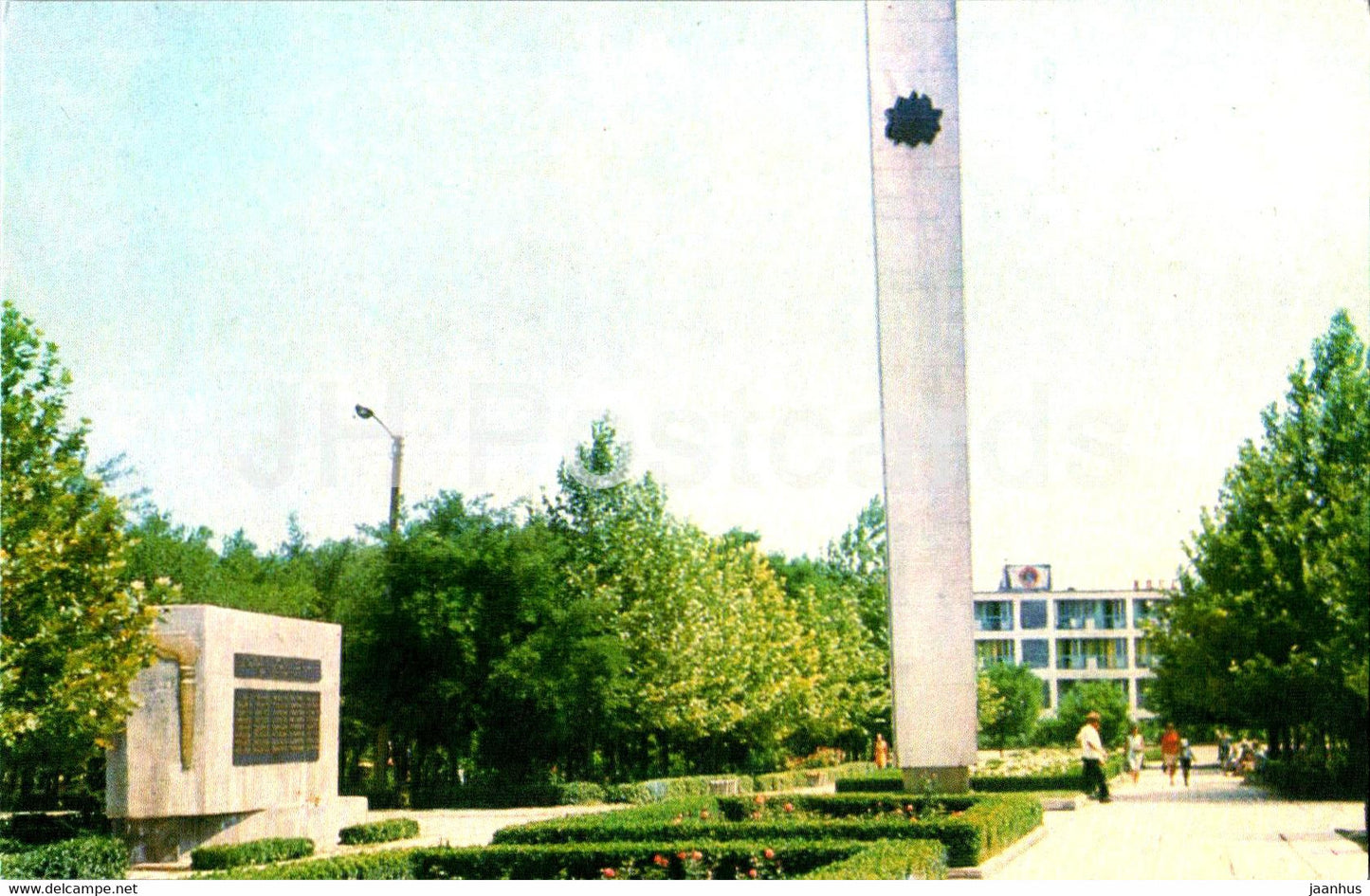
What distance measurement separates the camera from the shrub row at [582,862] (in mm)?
12898

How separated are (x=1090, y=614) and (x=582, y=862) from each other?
3130 inches

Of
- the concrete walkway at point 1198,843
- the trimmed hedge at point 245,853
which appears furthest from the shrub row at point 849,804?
the trimmed hedge at point 245,853

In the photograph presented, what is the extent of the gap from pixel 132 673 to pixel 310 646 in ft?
15.1

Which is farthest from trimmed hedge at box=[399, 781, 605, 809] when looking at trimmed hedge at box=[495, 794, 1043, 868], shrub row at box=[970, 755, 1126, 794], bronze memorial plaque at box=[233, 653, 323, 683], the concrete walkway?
trimmed hedge at box=[495, 794, 1043, 868]

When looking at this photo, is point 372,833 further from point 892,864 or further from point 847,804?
point 892,864

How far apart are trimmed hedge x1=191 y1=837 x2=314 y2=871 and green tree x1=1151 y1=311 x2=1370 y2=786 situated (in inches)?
615

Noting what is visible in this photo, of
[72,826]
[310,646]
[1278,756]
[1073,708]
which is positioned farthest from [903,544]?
[1073,708]

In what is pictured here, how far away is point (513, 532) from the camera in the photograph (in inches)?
1198

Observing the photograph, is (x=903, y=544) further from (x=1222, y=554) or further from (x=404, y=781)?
(x=404, y=781)

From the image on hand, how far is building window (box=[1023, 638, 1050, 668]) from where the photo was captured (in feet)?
296

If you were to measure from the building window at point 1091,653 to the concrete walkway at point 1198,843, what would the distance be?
64738 mm

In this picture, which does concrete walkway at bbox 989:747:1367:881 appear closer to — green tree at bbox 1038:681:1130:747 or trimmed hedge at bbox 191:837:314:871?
trimmed hedge at bbox 191:837:314:871

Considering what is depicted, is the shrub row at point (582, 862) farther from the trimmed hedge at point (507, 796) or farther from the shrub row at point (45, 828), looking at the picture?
the trimmed hedge at point (507, 796)

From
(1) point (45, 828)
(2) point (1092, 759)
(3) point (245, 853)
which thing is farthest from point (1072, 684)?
(1) point (45, 828)
